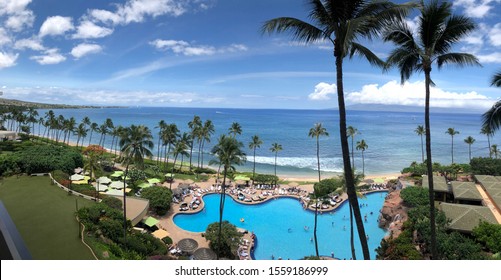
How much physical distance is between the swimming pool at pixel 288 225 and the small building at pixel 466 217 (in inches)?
299

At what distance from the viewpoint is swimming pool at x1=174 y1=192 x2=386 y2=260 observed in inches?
1075

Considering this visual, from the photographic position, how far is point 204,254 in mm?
24031

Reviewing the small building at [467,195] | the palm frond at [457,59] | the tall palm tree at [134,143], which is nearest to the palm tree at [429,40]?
the palm frond at [457,59]

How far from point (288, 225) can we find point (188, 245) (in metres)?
13.1

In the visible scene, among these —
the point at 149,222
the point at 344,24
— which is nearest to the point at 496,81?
the point at 344,24

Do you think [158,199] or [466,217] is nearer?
[466,217]

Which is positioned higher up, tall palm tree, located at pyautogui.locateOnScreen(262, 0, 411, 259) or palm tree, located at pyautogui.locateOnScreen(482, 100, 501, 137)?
tall palm tree, located at pyautogui.locateOnScreen(262, 0, 411, 259)

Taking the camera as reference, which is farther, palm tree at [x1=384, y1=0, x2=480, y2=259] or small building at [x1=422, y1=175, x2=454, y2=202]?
small building at [x1=422, y1=175, x2=454, y2=202]

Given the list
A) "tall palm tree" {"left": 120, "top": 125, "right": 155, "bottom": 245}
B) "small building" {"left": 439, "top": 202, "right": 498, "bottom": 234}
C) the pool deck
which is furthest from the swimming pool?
"tall palm tree" {"left": 120, "top": 125, "right": 155, "bottom": 245}

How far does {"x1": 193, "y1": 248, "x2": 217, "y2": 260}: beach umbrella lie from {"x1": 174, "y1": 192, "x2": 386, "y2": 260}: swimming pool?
14.9 feet

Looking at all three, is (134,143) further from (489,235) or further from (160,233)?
(489,235)

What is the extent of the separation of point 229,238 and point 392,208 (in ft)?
65.5

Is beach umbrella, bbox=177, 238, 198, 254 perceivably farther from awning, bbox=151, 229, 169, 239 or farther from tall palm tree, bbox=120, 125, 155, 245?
tall palm tree, bbox=120, 125, 155, 245

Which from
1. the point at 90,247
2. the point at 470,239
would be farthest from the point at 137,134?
the point at 470,239
